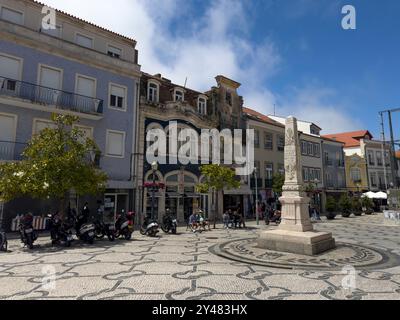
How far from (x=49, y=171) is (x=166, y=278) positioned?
299 inches

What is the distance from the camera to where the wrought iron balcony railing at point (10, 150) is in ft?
51.3

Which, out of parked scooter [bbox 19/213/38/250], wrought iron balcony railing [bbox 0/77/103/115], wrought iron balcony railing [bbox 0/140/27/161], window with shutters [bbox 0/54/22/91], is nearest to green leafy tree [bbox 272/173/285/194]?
wrought iron balcony railing [bbox 0/77/103/115]

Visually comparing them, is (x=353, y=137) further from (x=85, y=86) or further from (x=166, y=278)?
(x=166, y=278)

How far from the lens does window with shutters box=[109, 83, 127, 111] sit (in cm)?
2056

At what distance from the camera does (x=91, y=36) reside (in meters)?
20.3

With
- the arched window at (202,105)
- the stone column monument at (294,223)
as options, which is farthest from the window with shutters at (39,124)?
the stone column monument at (294,223)

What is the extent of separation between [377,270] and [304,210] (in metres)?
3.28

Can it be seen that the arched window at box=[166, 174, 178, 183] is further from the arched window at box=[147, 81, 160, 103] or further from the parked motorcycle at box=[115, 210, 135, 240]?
the parked motorcycle at box=[115, 210, 135, 240]

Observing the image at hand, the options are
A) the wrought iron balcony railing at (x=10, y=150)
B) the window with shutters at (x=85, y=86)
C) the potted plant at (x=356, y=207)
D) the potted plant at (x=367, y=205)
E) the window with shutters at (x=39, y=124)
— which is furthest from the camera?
the potted plant at (x=367, y=205)

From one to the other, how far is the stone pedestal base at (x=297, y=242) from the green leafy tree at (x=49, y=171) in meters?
7.87

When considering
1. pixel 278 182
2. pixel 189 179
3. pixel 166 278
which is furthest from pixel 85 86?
pixel 278 182

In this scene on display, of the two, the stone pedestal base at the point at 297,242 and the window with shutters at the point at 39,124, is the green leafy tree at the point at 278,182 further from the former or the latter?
the window with shutters at the point at 39,124

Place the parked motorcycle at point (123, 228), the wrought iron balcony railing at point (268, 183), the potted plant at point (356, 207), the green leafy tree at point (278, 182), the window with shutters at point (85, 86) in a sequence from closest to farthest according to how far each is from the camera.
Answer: the parked motorcycle at point (123, 228)
the window with shutters at point (85, 86)
the green leafy tree at point (278, 182)
the wrought iron balcony railing at point (268, 183)
the potted plant at point (356, 207)
